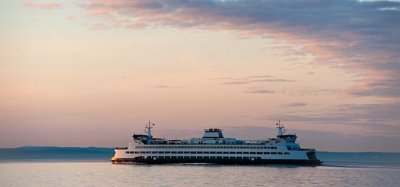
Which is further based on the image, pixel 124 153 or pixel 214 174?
pixel 124 153

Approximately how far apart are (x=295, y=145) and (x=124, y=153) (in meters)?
41.9

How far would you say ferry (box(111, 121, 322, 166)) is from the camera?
154 meters

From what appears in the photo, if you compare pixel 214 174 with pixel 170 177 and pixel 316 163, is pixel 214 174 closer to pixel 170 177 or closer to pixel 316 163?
→ pixel 170 177

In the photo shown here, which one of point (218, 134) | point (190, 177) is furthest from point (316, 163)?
point (190, 177)

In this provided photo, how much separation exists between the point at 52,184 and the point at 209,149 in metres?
65.2

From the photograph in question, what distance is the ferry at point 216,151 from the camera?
153625mm

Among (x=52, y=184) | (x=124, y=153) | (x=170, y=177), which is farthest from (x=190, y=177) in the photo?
(x=124, y=153)

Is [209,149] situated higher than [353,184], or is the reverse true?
[209,149]

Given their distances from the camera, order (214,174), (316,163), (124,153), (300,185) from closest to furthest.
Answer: (300,185) → (214,174) → (316,163) → (124,153)

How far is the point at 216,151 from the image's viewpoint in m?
160

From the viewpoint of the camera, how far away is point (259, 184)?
9525 cm

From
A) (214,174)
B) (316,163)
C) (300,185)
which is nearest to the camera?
(300,185)

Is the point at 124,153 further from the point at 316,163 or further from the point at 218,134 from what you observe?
the point at 316,163

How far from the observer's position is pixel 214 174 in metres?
119
